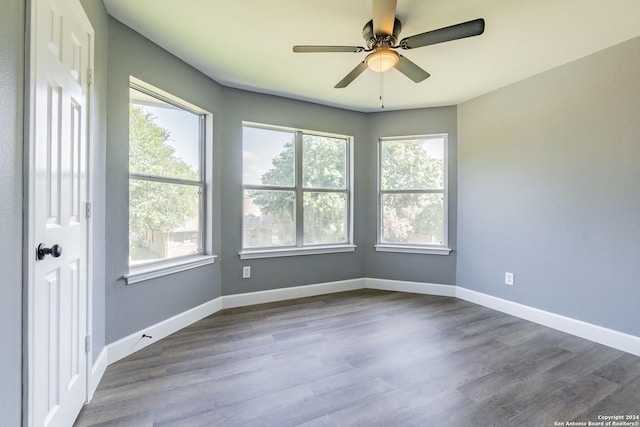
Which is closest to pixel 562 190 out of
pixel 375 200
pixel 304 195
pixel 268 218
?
pixel 375 200

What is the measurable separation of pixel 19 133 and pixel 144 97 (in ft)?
5.27

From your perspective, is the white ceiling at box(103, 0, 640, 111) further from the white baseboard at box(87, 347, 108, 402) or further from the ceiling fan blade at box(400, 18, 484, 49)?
the white baseboard at box(87, 347, 108, 402)

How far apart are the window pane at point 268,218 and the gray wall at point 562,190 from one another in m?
2.25

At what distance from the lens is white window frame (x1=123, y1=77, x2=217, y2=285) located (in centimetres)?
230

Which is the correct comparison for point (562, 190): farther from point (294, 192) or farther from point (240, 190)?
point (240, 190)

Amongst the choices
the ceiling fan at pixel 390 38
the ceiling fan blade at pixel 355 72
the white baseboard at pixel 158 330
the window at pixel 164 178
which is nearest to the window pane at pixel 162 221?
the window at pixel 164 178

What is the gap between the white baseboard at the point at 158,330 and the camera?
6.91 feet

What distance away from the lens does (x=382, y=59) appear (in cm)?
203

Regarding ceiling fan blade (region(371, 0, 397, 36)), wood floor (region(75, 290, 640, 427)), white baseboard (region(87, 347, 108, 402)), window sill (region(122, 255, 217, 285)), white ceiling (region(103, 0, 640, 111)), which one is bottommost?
wood floor (region(75, 290, 640, 427))

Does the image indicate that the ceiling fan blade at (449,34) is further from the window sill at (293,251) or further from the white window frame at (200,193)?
the window sill at (293,251)

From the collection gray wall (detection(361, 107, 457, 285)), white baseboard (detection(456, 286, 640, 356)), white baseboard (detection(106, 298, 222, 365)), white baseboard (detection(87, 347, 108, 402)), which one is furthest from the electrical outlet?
white baseboard (detection(87, 347, 108, 402))

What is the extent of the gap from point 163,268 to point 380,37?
8.03 ft

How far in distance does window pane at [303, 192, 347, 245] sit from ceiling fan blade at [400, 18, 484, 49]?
2196 millimetres

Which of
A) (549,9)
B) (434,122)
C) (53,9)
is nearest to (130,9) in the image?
(53,9)
